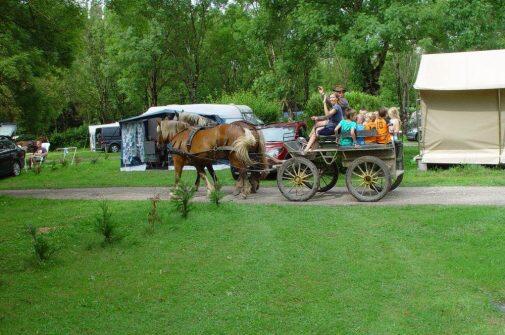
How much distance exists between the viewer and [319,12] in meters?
21.9

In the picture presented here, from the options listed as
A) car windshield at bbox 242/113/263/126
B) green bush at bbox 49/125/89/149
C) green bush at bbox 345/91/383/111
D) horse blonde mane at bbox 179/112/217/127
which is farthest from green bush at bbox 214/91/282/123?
green bush at bbox 49/125/89/149

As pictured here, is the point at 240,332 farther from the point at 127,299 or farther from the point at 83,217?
the point at 83,217

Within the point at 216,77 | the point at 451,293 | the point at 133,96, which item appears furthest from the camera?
the point at 216,77

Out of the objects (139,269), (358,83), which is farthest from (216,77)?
(139,269)

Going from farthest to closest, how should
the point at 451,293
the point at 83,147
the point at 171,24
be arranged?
the point at 83,147 < the point at 171,24 < the point at 451,293

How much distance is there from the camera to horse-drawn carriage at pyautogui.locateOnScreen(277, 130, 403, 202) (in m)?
12.0

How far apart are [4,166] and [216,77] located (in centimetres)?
2843

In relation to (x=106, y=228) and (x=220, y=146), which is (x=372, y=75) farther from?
(x=106, y=228)

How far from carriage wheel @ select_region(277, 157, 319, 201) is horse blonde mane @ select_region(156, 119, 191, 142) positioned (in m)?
3.34

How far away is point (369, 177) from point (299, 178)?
1432 mm

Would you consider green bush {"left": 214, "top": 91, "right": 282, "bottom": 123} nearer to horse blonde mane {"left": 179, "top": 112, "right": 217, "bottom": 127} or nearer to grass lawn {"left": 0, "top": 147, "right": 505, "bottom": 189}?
grass lawn {"left": 0, "top": 147, "right": 505, "bottom": 189}

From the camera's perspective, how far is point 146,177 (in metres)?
20.6

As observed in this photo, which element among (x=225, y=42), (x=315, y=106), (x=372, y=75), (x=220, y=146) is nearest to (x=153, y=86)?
(x=225, y=42)

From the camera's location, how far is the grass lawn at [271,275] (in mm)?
5938
